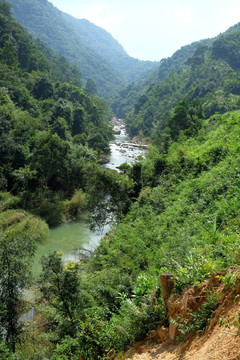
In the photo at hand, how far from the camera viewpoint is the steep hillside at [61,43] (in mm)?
147125

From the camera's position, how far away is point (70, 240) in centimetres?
1972

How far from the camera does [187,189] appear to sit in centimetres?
1423

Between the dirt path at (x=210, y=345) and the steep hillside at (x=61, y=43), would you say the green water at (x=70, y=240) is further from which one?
the steep hillside at (x=61, y=43)

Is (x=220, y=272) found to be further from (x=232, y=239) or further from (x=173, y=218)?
(x=173, y=218)

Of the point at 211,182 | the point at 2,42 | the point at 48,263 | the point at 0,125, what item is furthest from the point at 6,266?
the point at 2,42

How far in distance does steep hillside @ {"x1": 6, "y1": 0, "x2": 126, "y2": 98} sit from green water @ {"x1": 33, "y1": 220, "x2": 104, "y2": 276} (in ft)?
407

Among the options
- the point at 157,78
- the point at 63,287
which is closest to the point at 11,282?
the point at 63,287

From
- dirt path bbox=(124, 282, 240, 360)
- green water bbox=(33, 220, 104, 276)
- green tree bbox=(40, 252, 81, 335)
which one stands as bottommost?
green water bbox=(33, 220, 104, 276)

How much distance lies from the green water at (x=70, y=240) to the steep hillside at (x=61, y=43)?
123915mm

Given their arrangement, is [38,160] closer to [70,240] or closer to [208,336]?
[70,240]

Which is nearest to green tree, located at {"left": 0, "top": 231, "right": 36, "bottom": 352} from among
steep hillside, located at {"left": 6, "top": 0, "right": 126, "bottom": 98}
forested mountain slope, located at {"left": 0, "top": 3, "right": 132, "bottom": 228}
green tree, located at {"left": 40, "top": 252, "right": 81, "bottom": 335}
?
green tree, located at {"left": 40, "top": 252, "right": 81, "bottom": 335}

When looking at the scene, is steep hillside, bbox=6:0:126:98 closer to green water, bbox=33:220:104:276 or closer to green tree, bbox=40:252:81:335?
green water, bbox=33:220:104:276

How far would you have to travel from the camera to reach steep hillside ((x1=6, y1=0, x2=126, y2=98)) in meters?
147

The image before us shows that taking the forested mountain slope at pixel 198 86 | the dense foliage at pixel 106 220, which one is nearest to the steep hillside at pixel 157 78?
the forested mountain slope at pixel 198 86
